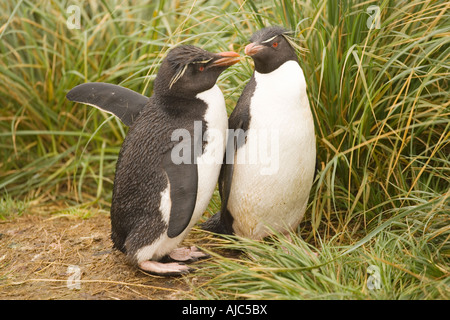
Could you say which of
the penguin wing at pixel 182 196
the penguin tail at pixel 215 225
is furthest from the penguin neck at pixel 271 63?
the penguin tail at pixel 215 225

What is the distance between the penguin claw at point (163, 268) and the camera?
278cm

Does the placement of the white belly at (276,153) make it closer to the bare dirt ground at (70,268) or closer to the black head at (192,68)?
the black head at (192,68)

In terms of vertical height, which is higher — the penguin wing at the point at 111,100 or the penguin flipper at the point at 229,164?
the penguin wing at the point at 111,100

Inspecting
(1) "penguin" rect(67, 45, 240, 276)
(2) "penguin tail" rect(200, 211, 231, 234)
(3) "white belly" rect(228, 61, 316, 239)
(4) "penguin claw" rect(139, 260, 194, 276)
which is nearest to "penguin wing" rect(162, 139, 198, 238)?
(1) "penguin" rect(67, 45, 240, 276)

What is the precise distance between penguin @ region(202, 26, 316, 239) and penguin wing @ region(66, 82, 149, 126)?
1.79 feet

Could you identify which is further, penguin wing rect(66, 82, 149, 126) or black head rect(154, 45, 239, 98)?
penguin wing rect(66, 82, 149, 126)

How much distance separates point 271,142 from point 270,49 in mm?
466

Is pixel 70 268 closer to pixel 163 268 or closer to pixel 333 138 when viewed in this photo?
pixel 163 268

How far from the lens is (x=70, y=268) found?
3012 millimetres

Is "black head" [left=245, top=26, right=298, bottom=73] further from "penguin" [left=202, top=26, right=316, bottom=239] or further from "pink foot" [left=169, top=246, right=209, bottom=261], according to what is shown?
"pink foot" [left=169, top=246, right=209, bottom=261]

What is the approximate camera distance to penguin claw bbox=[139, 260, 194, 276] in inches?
109

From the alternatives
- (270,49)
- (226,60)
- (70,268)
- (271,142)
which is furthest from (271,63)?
(70,268)

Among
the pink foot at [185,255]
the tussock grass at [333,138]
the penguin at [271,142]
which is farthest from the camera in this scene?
the pink foot at [185,255]
